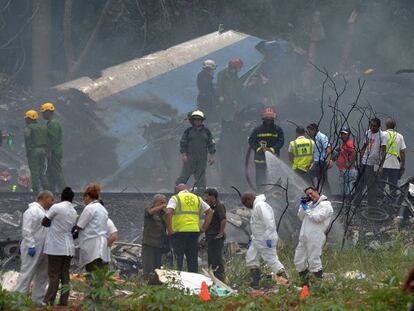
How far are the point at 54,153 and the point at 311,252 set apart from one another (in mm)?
7023

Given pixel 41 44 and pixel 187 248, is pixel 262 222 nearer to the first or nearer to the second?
pixel 187 248

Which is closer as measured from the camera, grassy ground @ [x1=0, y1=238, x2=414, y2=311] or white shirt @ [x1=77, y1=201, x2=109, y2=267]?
grassy ground @ [x1=0, y1=238, x2=414, y2=311]

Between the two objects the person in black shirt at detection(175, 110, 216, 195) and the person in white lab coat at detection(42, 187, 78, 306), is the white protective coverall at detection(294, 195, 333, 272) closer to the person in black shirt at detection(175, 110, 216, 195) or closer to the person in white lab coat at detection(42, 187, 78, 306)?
the person in white lab coat at detection(42, 187, 78, 306)

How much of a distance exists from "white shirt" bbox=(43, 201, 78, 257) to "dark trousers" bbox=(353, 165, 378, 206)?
6.47 m

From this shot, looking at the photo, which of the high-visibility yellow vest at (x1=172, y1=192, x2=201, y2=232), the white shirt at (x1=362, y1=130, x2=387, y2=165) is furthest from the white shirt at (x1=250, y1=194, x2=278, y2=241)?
the white shirt at (x1=362, y1=130, x2=387, y2=165)

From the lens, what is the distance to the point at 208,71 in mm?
25297

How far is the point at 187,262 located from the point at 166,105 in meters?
11.5

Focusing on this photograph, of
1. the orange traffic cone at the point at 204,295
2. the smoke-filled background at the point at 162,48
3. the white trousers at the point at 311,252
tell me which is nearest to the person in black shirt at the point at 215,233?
the white trousers at the point at 311,252

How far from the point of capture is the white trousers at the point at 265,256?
1405 centimetres

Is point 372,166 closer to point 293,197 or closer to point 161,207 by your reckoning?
point 293,197

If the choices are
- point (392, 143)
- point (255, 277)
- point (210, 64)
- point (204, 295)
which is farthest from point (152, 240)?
point (210, 64)

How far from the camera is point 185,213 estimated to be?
14664 millimetres

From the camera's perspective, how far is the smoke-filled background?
23547 mm

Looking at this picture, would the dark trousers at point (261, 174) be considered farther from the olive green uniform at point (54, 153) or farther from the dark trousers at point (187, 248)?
the dark trousers at point (187, 248)
